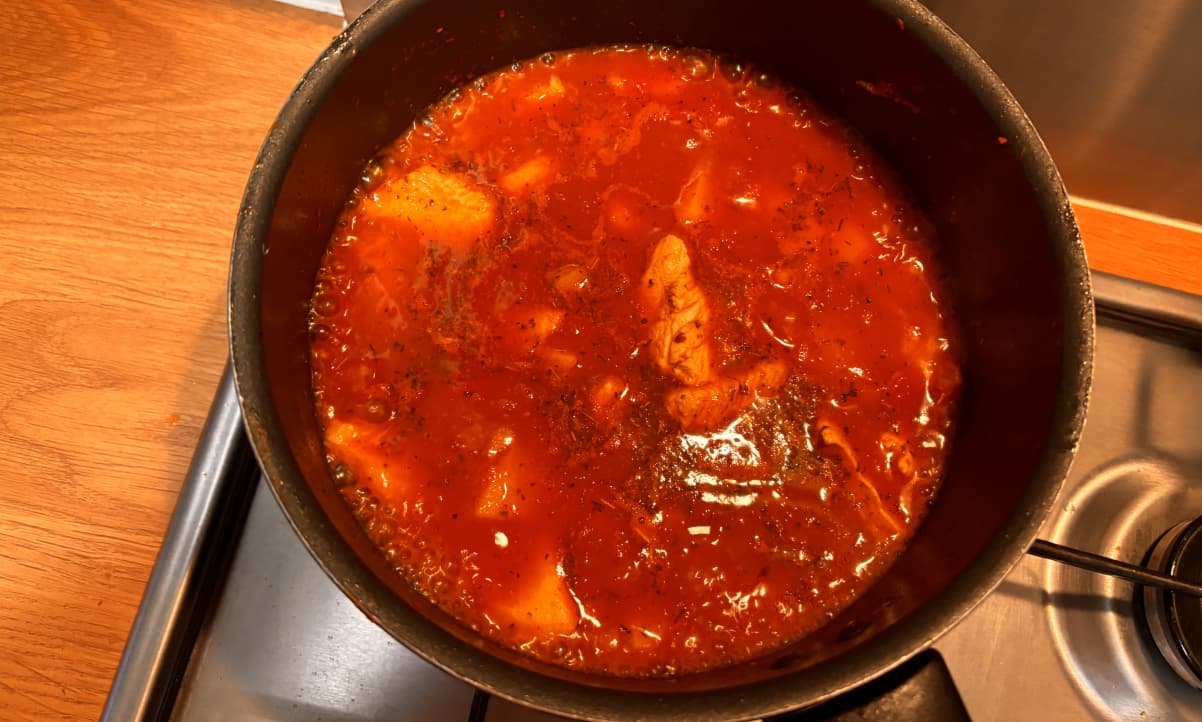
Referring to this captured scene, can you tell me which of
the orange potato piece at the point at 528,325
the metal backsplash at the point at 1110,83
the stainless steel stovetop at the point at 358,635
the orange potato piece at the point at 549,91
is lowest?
the stainless steel stovetop at the point at 358,635

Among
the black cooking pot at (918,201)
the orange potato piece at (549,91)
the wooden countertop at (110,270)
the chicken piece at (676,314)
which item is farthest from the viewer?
the orange potato piece at (549,91)

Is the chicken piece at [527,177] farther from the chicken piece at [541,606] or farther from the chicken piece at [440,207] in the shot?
the chicken piece at [541,606]

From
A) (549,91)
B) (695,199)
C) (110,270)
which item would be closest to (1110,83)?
(695,199)

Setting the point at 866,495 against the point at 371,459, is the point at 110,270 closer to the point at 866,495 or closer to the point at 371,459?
the point at 371,459

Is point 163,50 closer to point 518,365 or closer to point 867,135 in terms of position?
point 518,365

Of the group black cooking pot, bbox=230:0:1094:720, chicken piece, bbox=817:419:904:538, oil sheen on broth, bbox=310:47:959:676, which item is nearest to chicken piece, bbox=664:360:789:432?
oil sheen on broth, bbox=310:47:959:676

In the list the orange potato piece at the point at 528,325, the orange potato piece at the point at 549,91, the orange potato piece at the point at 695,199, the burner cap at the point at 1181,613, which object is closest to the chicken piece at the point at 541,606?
the orange potato piece at the point at 528,325

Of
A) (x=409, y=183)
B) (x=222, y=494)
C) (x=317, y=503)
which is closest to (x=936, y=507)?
(x=317, y=503)
